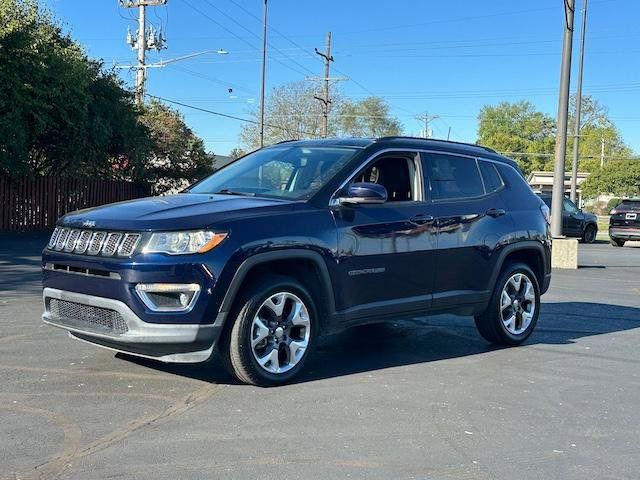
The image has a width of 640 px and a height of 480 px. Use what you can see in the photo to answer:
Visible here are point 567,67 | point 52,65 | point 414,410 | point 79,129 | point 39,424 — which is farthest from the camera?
point 79,129

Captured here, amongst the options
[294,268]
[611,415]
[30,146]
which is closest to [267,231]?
[294,268]

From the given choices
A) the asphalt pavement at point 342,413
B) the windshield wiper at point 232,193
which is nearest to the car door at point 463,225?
the asphalt pavement at point 342,413

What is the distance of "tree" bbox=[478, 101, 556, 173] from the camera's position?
323 feet

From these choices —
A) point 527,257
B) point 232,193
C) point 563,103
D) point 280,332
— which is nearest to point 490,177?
point 527,257

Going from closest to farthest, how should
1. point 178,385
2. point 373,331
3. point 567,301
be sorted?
point 178,385 < point 373,331 < point 567,301

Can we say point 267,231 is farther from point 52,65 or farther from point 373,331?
point 52,65

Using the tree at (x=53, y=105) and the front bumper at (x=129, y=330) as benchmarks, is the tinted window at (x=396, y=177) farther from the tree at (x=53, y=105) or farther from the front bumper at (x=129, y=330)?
the tree at (x=53, y=105)

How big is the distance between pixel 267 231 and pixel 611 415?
277 cm

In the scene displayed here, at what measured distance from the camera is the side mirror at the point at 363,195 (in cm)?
567

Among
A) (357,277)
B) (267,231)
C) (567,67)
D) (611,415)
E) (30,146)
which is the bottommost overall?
(611,415)

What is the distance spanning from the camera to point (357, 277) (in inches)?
231

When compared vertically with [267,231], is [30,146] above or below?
above

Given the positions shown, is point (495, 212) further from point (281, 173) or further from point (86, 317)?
point (86, 317)

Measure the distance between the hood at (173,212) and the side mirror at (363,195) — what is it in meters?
0.47
